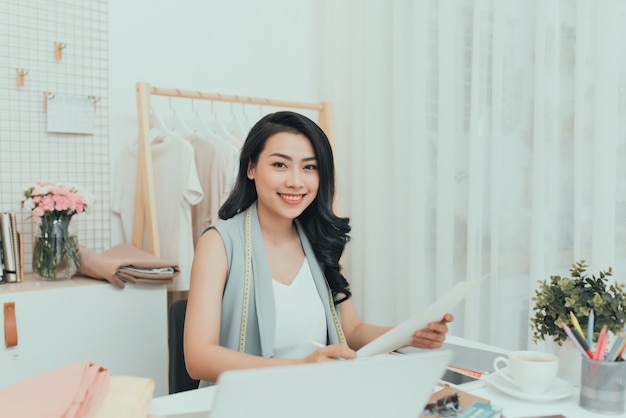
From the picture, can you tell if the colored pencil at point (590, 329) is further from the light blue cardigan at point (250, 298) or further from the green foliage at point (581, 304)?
the light blue cardigan at point (250, 298)

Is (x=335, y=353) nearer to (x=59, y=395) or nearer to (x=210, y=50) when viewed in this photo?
(x=59, y=395)

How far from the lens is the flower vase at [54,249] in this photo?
2.22 metres

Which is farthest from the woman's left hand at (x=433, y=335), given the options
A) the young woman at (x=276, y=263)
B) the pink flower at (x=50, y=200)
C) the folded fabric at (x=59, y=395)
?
the pink flower at (x=50, y=200)

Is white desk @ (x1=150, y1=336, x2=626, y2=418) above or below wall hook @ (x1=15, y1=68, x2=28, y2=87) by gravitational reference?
below

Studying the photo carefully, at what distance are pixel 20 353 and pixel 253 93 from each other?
1626 millimetres

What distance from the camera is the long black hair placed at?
61.6 inches

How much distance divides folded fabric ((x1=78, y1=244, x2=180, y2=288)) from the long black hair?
2.34 ft

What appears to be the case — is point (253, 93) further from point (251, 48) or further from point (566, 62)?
point (566, 62)

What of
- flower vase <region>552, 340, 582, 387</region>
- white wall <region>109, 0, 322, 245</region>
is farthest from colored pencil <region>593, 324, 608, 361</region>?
white wall <region>109, 0, 322, 245</region>

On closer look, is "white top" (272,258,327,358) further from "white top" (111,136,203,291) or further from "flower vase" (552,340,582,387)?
"white top" (111,136,203,291)

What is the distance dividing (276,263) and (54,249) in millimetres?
1058

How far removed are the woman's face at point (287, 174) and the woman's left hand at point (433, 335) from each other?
0.43 metres

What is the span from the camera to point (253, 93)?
3068 mm

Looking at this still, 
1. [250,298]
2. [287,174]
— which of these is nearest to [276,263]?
[250,298]
